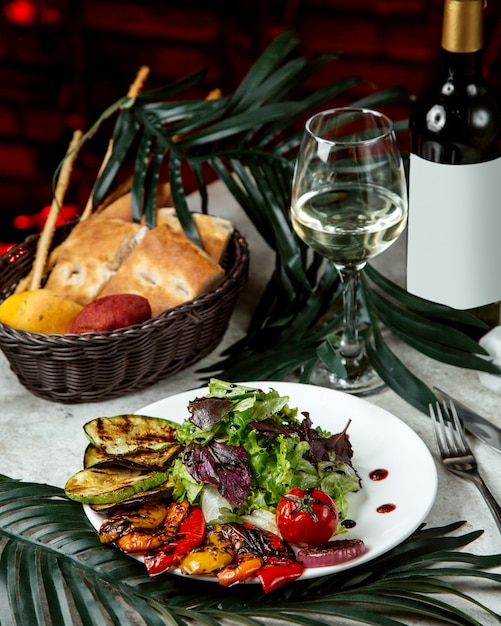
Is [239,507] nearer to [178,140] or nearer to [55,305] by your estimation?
[55,305]

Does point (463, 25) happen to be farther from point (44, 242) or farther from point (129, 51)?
point (129, 51)

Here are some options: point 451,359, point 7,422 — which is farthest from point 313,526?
point 7,422

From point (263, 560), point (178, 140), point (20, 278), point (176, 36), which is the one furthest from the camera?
point (176, 36)

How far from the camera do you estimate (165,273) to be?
136cm

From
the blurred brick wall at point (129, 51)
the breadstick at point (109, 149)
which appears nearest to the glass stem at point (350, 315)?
the breadstick at point (109, 149)

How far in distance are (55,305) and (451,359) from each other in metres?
0.55

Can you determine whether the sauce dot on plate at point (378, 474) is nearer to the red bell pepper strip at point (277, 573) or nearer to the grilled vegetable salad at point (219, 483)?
the grilled vegetable salad at point (219, 483)

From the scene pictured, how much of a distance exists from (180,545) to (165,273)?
19.6 inches

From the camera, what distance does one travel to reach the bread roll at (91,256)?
1.40m

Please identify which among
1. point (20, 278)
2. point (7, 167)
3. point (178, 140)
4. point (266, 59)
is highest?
point (266, 59)

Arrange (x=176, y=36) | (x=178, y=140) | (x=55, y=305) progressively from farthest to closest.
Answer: (x=176, y=36), (x=178, y=140), (x=55, y=305)

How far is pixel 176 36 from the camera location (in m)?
3.39

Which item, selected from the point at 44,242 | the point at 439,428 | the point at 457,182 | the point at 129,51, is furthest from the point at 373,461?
the point at 129,51

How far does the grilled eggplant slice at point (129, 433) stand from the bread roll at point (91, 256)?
314 mm
